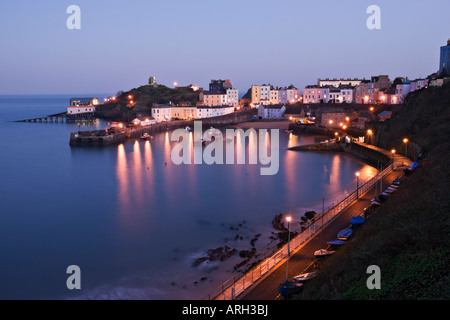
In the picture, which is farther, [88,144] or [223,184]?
[88,144]

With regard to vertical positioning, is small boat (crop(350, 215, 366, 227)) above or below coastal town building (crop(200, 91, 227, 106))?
below

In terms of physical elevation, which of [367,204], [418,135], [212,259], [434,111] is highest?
[434,111]

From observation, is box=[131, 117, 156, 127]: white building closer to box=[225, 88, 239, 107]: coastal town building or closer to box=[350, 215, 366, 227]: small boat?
box=[225, 88, 239, 107]: coastal town building

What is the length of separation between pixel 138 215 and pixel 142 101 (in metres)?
66.1

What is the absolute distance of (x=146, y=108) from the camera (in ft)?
242

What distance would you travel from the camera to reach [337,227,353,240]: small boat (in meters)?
11.8

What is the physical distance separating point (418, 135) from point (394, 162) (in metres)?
4.02

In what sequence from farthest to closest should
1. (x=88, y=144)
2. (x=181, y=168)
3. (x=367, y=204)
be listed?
1. (x=88, y=144)
2. (x=181, y=168)
3. (x=367, y=204)

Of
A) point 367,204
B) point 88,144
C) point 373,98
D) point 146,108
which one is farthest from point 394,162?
point 146,108

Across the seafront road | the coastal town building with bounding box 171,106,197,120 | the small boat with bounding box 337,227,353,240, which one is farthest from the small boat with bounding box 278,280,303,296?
the coastal town building with bounding box 171,106,197,120

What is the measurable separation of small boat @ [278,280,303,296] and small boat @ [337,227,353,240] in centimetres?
348
